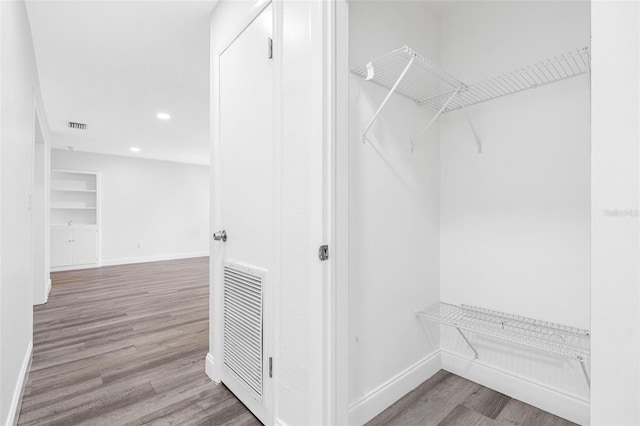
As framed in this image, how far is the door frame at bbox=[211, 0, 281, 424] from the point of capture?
1.48 meters

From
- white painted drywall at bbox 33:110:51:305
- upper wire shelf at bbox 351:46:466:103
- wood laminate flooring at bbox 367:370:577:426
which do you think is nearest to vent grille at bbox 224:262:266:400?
wood laminate flooring at bbox 367:370:577:426

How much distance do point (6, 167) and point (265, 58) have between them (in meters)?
1.33

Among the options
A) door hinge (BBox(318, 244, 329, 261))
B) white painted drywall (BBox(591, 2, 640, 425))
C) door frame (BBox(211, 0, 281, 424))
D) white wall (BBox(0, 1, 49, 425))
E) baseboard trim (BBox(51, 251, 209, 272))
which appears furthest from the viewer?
baseboard trim (BBox(51, 251, 209, 272))

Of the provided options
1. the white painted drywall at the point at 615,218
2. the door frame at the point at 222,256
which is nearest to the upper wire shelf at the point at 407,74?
the door frame at the point at 222,256

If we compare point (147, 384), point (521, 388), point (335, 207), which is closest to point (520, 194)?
point (521, 388)

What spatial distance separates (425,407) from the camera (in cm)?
171

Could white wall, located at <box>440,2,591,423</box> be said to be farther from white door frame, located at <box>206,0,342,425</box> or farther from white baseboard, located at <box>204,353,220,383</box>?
white baseboard, located at <box>204,353,220,383</box>

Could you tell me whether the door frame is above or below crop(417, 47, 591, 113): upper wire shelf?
below

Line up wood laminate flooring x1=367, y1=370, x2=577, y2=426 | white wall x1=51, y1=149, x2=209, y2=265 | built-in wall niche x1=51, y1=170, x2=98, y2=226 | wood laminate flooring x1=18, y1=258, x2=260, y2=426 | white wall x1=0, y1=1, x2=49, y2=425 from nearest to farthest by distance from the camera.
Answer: white wall x1=0, y1=1, x2=49, y2=425 → wood laminate flooring x1=367, y1=370, x2=577, y2=426 → wood laminate flooring x1=18, y1=258, x2=260, y2=426 → built-in wall niche x1=51, y1=170, x2=98, y2=226 → white wall x1=51, y1=149, x2=209, y2=265

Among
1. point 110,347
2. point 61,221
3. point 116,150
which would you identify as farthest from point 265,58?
point 61,221

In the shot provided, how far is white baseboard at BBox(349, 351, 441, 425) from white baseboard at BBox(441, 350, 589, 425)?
0.45ft

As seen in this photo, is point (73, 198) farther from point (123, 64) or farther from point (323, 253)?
point (323, 253)

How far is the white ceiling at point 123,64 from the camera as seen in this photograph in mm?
2113

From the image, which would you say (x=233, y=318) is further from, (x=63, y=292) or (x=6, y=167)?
(x=63, y=292)
